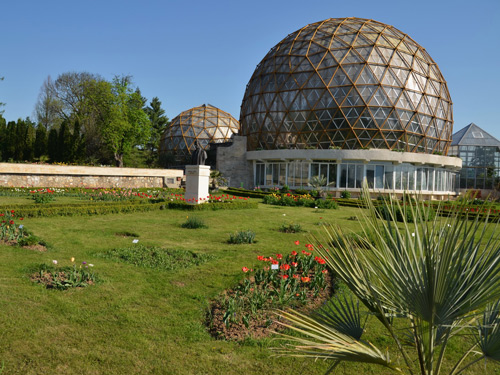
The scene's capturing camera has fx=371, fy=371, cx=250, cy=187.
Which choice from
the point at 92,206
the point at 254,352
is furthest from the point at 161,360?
the point at 92,206

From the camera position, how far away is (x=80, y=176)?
2853 cm

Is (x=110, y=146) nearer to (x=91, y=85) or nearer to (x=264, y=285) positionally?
(x=91, y=85)

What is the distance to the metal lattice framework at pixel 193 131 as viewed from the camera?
5459 cm

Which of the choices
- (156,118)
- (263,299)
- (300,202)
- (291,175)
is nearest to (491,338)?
(263,299)

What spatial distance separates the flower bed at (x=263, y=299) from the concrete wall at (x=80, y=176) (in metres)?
23.7

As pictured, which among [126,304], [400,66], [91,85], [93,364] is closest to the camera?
[93,364]

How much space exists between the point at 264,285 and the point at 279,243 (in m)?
4.24

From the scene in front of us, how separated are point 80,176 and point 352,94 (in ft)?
82.4

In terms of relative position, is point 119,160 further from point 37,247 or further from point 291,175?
point 37,247

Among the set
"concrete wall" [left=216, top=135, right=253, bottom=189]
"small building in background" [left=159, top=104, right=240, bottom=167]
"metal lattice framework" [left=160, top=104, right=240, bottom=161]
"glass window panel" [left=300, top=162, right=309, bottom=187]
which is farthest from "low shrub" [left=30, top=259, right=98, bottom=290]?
"metal lattice framework" [left=160, top=104, right=240, bottom=161]

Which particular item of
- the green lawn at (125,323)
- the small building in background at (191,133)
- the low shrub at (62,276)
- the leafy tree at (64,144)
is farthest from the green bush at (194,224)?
the small building in background at (191,133)

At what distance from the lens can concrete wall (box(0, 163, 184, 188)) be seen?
82.5ft

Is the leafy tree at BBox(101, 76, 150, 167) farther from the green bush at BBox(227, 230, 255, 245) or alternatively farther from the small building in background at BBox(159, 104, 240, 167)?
the green bush at BBox(227, 230, 255, 245)

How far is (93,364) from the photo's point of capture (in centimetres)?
436
